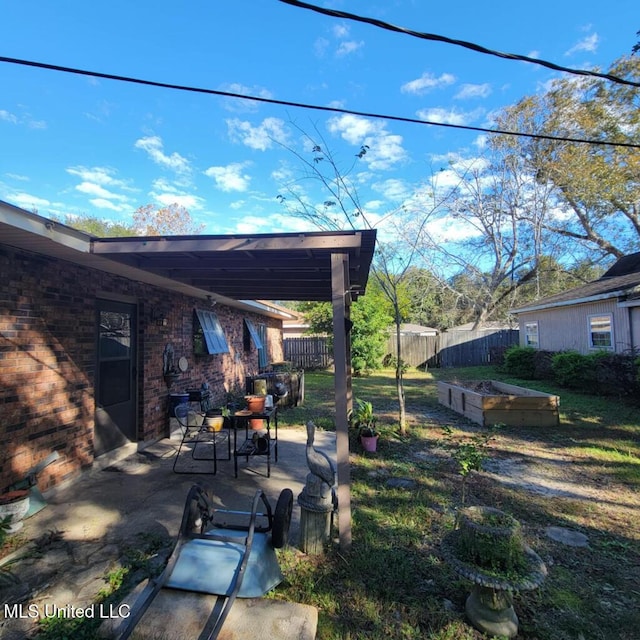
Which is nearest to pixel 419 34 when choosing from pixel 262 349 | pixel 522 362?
pixel 262 349

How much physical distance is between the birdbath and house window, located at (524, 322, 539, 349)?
15.6 meters

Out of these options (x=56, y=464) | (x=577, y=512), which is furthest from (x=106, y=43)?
(x=577, y=512)

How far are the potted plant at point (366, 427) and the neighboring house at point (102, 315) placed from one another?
1907 mm

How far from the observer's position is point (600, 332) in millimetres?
11570

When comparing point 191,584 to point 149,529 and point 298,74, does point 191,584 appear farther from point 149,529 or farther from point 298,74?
point 298,74

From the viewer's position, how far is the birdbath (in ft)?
6.42

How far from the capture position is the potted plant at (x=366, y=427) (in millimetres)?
5340

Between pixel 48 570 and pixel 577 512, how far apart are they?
453 centimetres

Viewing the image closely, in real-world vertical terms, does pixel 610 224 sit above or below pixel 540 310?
above

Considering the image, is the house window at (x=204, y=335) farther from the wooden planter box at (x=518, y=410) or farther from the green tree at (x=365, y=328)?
the green tree at (x=365, y=328)

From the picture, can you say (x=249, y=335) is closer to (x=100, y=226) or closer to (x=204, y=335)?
(x=204, y=335)

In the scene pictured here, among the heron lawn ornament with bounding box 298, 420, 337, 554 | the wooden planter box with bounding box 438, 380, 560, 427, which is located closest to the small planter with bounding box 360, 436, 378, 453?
the heron lawn ornament with bounding box 298, 420, 337, 554

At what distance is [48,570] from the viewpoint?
2576 mm

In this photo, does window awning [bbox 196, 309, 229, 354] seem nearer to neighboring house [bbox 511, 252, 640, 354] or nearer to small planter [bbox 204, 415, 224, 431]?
small planter [bbox 204, 415, 224, 431]
